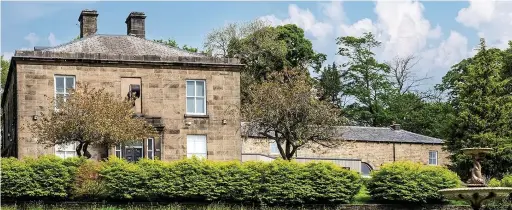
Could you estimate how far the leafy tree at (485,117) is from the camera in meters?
50.2

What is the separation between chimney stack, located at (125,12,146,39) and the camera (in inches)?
1999

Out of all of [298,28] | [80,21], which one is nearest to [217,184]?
[80,21]

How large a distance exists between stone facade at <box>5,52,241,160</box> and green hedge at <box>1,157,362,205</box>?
8.36 meters

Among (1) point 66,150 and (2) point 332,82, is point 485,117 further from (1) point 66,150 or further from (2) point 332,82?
(2) point 332,82

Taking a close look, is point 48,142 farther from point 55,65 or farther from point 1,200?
point 1,200

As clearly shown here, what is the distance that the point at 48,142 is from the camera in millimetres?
42969

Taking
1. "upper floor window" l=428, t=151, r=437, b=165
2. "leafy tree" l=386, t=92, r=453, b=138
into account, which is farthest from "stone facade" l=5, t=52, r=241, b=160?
"leafy tree" l=386, t=92, r=453, b=138

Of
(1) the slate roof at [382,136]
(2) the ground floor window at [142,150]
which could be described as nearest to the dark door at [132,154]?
(2) the ground floor window at [142,150]

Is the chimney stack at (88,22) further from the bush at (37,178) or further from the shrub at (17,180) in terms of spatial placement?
the shrub at (17,180)

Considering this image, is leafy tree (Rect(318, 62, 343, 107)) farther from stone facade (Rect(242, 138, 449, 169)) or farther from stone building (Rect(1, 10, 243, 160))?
stone building (Rect(1, 10, 243, 160))

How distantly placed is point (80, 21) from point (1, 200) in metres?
19.2

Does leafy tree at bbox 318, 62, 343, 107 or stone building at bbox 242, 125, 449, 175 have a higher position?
leafy tree at bbox 318, 62, 343, 107

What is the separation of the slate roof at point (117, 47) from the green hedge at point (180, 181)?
1106cm

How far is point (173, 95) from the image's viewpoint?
45812 millimetres
